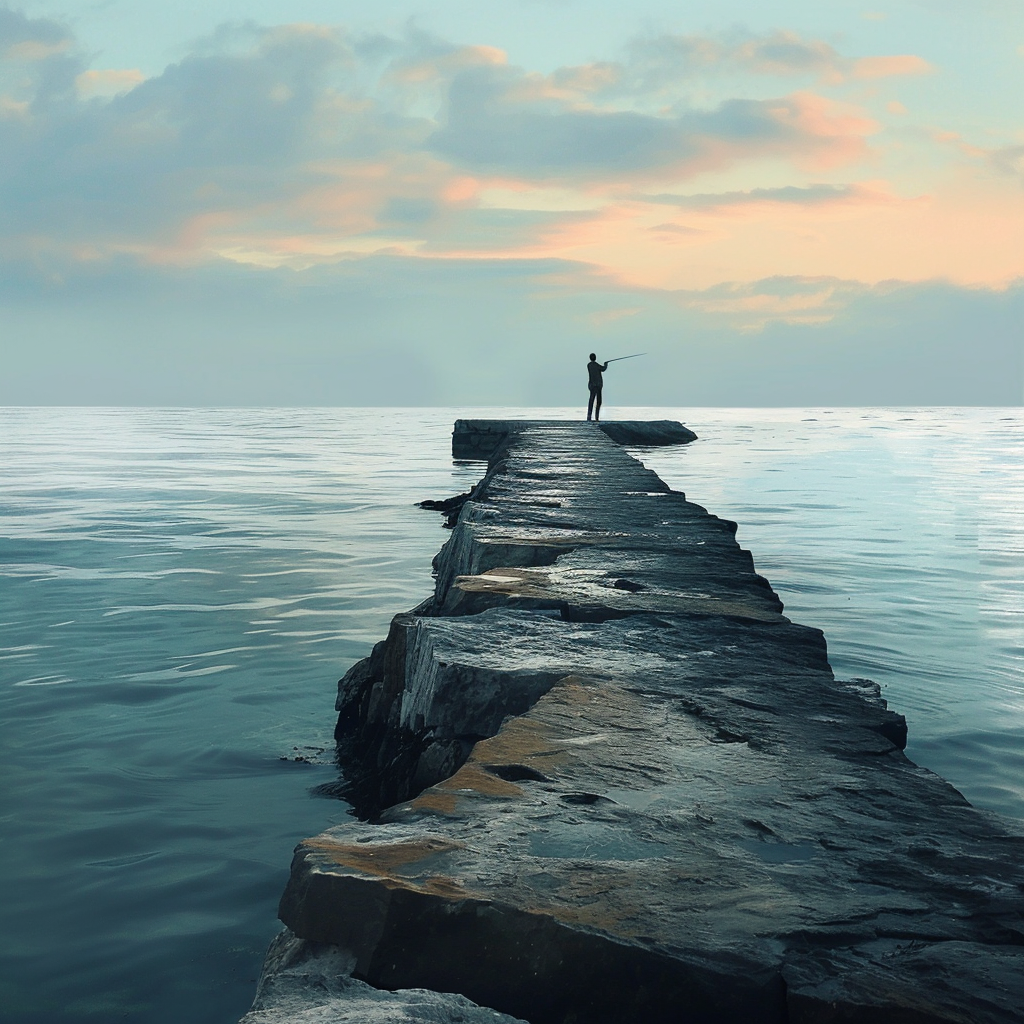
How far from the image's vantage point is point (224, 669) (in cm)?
574

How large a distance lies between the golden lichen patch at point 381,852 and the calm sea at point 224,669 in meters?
1.07

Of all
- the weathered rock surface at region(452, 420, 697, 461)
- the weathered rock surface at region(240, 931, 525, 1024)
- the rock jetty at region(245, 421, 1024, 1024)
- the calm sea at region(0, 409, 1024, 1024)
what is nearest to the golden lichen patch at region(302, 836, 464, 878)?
the rock jetty at region(245, 421, 1024, 1024)

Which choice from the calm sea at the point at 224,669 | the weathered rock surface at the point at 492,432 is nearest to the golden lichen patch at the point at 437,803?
the calm sea at the point at 224,669

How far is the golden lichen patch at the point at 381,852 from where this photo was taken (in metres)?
1.61

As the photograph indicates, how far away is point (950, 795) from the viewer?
85.6 inches

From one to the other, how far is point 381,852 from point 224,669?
4299mm

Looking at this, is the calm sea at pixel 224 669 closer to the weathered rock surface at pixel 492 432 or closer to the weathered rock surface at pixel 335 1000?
the weathered rock surface at pixel 335 1000

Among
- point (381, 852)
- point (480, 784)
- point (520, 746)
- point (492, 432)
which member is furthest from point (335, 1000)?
point (492, 432)

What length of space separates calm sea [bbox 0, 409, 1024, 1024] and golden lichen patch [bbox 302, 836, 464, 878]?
3.50 ft

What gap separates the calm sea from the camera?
113 inches

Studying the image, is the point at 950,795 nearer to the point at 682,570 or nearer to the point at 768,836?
the point at 768,836

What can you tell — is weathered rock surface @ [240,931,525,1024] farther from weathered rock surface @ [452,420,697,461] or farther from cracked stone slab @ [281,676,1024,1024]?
weathered rock surface @ [452,420,697,461]

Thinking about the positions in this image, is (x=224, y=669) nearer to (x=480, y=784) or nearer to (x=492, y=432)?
(x=480, y=784)

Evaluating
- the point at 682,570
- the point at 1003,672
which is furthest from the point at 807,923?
the point at 1003,672
